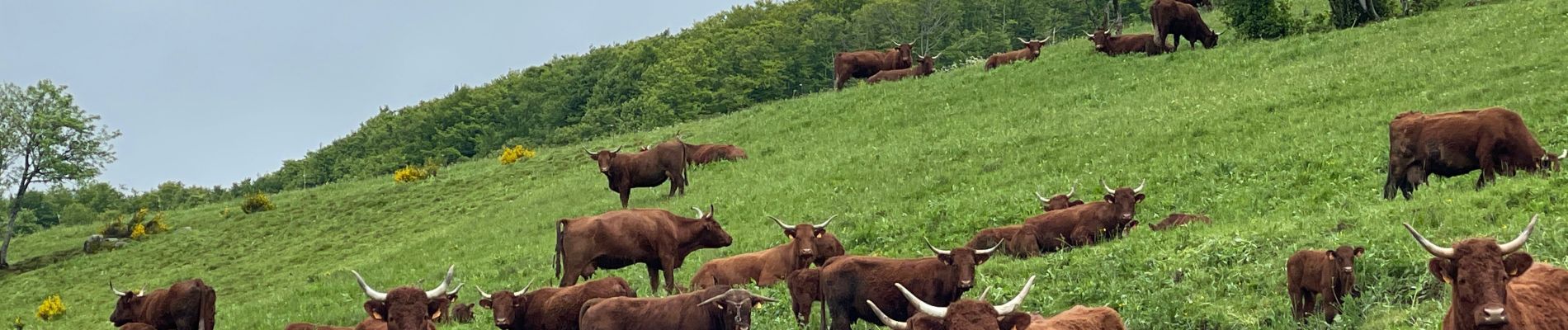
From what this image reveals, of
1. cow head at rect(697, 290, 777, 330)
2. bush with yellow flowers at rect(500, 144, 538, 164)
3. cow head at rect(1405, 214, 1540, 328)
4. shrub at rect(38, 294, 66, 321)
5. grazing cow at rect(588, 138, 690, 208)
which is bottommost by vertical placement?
shrub at rect(38, 294, 66, 321)

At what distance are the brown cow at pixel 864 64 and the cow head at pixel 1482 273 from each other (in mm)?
40023

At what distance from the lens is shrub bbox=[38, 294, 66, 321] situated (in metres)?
32.8

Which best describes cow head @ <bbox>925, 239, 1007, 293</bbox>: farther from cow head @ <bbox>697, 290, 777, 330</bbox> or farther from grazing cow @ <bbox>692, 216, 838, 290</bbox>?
grazing cow @ <bbox>692, 216, 838, 290</bbox>

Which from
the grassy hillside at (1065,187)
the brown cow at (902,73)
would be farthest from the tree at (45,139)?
the brown cow at (902,73)

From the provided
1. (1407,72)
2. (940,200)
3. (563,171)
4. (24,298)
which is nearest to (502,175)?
(563,171)

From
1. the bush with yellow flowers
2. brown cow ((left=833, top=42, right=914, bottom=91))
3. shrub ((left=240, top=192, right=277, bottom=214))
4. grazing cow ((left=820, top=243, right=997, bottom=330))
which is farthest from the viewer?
the bush with yellow flowers

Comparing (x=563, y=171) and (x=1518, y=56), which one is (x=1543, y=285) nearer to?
(x=1518, y=56)

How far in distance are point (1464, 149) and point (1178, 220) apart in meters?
3.70

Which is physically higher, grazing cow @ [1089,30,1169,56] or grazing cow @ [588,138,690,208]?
grazing cow @ [1089,30,1169,56]

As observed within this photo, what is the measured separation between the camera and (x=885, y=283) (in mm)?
14086

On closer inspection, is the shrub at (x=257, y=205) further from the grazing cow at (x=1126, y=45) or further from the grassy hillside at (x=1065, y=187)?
the grazing cow at (x=1126, y=45)

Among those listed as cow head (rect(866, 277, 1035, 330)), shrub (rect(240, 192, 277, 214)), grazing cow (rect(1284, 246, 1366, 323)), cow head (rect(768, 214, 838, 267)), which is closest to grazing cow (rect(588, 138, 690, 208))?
cow head (rect(768, 214, 838, 267))

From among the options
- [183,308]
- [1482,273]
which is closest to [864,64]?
[183,308]

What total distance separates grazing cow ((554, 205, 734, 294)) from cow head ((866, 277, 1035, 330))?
9.31 m
